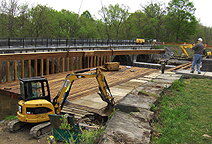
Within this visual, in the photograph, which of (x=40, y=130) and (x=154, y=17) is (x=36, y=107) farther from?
(x=154, y=17)

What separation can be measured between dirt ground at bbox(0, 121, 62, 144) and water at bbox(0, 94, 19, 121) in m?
2.77

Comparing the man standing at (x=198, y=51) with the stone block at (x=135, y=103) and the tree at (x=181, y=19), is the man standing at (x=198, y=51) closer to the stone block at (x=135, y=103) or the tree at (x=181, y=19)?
the stone block at (x=135, y=103)

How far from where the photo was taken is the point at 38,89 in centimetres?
660

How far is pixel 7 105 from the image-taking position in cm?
944

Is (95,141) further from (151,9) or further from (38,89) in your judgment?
(151,9)

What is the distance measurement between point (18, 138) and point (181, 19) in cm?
7656

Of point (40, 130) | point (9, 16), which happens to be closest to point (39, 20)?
point (9, 16)

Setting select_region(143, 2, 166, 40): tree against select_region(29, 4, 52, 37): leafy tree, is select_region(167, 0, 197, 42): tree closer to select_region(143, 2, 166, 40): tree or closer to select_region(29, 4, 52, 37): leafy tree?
select_region(143, 2, 166, 40): tree

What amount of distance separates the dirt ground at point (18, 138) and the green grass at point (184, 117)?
3328 mm

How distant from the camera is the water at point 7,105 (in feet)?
30.3

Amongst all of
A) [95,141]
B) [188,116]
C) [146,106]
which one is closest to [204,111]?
[188,116]

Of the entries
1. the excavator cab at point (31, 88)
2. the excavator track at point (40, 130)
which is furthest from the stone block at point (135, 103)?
the excavator cab at point (31, 88)

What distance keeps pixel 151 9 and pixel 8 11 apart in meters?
58.4

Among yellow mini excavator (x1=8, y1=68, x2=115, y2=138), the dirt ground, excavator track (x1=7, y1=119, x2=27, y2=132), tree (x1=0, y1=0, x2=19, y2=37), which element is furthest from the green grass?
tree (x1=0, y1=0, x2=19, y2=37)
